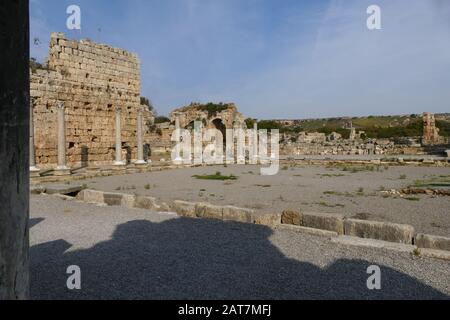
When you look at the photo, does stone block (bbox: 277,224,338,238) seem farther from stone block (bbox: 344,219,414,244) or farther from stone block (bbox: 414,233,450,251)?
stone block (bbox: 414,233,450,251)

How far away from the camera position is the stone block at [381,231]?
17.5ft

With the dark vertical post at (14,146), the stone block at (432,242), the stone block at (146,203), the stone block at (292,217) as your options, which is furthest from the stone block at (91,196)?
Answer: the dark vertical post at (14,146)

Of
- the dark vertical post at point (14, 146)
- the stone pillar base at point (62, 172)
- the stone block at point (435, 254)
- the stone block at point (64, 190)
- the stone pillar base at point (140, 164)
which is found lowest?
the stone block at point (435, 254)

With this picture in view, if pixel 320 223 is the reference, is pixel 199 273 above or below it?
below

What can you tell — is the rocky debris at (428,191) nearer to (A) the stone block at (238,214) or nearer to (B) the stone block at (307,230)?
(B) the stone block at (307,230)

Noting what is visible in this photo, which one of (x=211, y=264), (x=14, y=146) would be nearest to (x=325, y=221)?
(x=211, y=264)

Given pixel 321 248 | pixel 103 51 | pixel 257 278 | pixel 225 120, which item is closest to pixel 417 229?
pixel 321 248

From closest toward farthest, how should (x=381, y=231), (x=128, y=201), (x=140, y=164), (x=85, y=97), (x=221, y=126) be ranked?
(x=381, y=231), (x=128, y=201), (x=85, y=97), (x=140, y=164), (x=221, y=126)

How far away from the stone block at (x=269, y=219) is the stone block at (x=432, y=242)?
232cm

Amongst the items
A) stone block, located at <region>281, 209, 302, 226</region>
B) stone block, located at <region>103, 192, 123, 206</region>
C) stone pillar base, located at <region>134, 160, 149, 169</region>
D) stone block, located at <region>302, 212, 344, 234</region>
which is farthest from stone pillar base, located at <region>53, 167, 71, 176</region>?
stone block, located at <region>302, 212, 344, 234</region>

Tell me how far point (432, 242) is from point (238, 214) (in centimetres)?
333

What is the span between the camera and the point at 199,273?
421cm

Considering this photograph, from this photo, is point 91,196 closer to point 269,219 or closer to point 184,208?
point 184,208

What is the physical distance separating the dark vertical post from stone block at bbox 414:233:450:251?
200 inches
